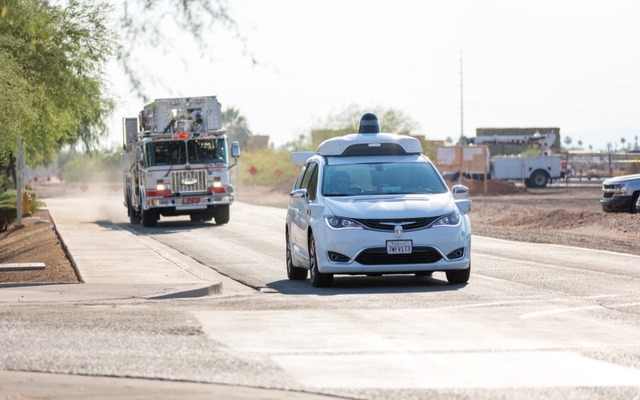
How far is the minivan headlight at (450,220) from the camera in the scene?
17.9 m

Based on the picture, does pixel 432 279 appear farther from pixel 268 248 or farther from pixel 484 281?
pixel 268 248

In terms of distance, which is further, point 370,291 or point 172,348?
point 370,291

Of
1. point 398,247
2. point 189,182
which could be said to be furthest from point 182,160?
point 398,247

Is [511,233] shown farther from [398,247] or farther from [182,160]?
[398,247]

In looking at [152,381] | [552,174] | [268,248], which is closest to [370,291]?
[152,381]

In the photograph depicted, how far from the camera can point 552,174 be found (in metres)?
83.4

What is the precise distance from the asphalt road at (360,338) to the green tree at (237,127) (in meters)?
156

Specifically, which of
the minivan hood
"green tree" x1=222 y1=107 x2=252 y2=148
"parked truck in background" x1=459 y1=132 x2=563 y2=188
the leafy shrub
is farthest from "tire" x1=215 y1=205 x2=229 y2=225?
"green tree" x1=222 y1=107 x2=252 y2=148

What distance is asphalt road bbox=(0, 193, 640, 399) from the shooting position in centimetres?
967

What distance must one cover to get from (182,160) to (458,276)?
24.6 m

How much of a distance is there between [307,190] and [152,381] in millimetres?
9883

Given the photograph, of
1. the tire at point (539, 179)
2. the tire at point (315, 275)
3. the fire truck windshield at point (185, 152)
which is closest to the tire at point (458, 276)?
the tire at point (315, 275)

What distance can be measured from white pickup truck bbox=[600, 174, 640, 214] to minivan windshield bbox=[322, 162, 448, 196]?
1853 cm

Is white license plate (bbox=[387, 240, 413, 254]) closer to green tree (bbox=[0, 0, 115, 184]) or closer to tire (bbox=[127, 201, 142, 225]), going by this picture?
green tree (bbox=[0, 0, 115, 184])
